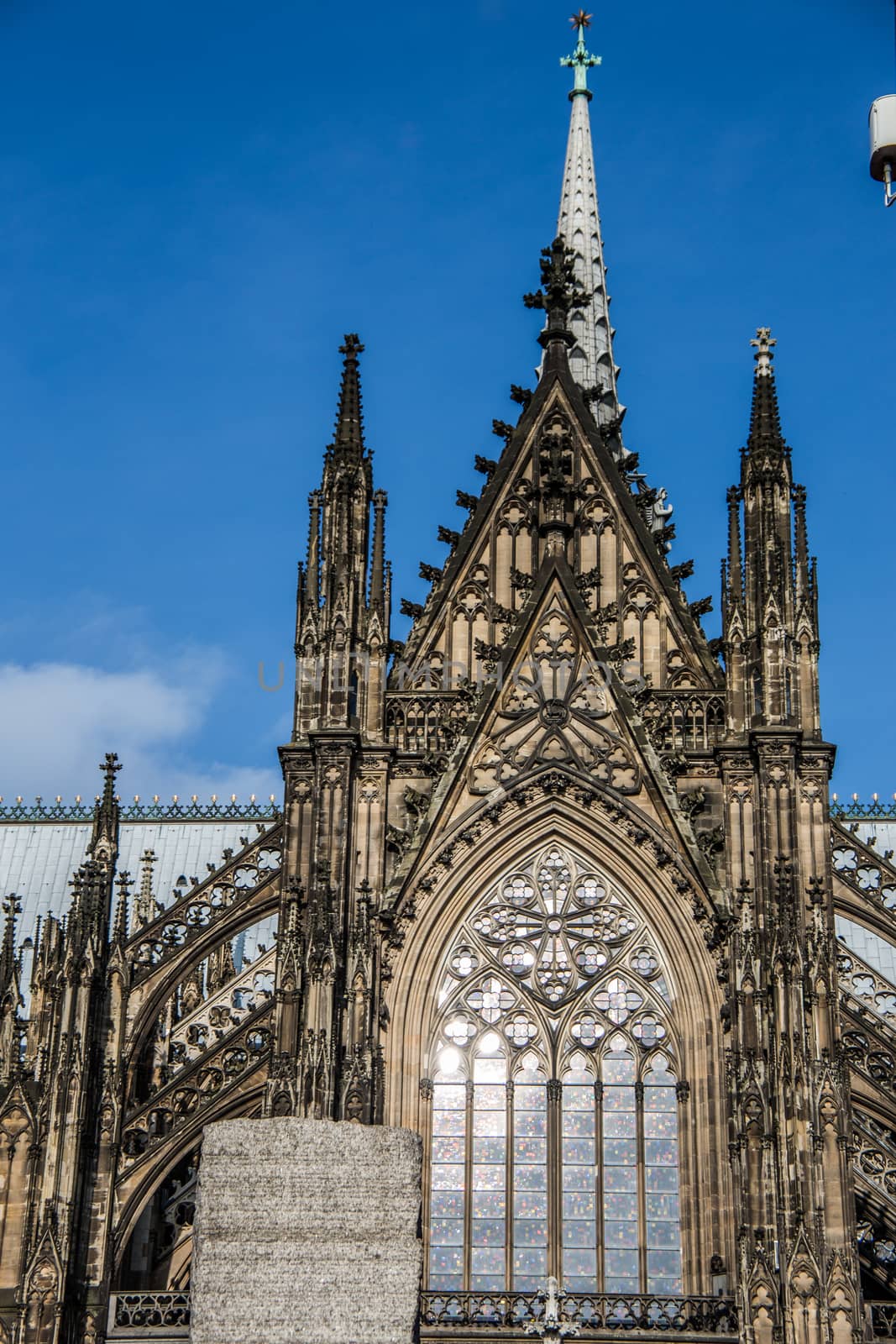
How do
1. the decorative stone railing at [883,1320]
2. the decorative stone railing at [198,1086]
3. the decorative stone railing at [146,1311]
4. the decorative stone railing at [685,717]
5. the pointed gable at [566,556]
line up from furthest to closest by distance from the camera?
the pointed gable at [566,556]
the decorative stone railing at [685,717]
the decorative stone railing at [198,1086]
the decorative stone railing at [146,1311]
the decorative stone railing at [883,1320]

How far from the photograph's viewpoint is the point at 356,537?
38.9m

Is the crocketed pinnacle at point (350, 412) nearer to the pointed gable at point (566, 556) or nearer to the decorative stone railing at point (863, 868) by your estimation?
the pointed gable at point (566, 556)

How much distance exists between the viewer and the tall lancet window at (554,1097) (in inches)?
1364

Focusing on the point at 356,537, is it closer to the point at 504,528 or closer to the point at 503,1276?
the point at 504,528

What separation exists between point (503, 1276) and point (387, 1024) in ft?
12.5

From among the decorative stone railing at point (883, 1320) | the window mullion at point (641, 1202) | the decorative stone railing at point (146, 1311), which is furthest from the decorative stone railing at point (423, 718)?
the decorative stone railing at point (883, 1320)

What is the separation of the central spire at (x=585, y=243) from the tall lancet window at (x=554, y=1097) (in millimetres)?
13055

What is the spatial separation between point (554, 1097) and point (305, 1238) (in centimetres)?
1125

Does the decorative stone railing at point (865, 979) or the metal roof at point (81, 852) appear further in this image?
the metal roof at point (81, 852)

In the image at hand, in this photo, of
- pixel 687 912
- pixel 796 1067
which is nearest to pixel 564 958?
pixel 687 912

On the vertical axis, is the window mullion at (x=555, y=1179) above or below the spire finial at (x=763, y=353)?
below

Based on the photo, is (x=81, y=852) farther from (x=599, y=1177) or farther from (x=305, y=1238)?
(x=305, y=1238)

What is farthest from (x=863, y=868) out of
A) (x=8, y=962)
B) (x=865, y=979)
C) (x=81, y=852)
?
(x=81, y=852)

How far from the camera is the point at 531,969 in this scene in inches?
1439
